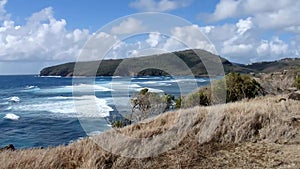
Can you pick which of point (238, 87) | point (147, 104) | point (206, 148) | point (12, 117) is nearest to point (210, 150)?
point (206, 148)

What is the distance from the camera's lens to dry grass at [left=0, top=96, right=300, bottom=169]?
7.00 meters

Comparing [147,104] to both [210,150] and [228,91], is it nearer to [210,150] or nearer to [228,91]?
[228,91]

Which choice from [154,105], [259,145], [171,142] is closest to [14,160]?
[171,142]

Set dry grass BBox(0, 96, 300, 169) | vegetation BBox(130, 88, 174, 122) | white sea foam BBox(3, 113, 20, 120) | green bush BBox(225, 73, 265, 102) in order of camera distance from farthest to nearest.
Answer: white sea foam BBox(3, 113, 20, 120) < vegetation BBox(130, 88, 174, 122) < green bush BBox(225, 73, 265, 102) < dry grass BBox(0, 96, 300, 169)

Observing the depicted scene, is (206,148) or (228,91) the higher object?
(228,91)

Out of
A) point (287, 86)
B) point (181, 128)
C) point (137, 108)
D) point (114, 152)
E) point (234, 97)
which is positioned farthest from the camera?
point (287, 86)

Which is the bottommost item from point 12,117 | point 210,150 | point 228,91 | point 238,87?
point 12,117

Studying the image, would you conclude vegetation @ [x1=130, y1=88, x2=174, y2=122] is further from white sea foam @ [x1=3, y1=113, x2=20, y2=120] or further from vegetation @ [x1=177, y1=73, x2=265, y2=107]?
white sea foam @ [x1=3, y1=113, x2=20, y2=120]

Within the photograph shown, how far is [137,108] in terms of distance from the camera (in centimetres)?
2858

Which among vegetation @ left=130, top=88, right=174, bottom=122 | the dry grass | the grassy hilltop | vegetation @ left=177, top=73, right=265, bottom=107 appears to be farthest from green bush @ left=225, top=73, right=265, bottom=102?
the dry grass

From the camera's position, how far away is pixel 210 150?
794 centimetres

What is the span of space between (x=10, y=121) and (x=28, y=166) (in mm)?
35502

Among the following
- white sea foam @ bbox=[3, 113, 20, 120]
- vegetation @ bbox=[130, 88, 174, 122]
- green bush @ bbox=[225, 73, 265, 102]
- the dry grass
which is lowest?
white sea foam @ bbox=[3, 113, 20, 120]

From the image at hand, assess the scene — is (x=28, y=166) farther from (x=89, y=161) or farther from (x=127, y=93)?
(x=127, y=93)
